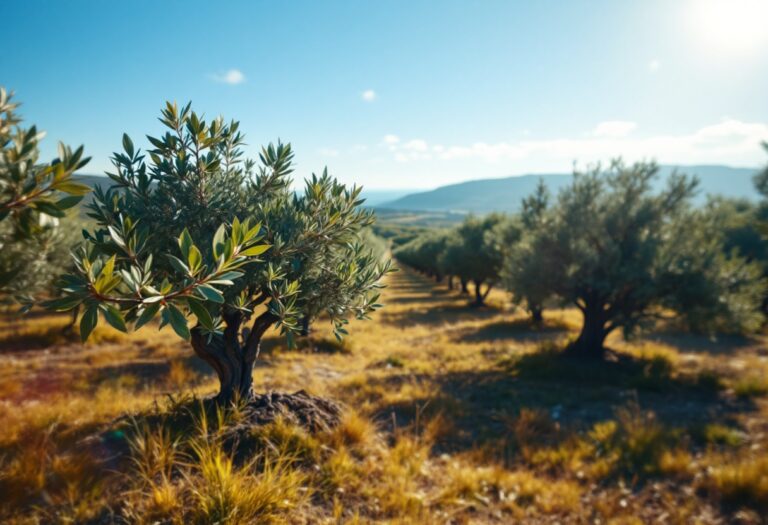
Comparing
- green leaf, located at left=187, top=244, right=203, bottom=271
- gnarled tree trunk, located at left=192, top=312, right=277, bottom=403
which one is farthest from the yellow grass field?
green leaf, located at left=187, top=244, right=203, bottom=271

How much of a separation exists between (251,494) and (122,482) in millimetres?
2106

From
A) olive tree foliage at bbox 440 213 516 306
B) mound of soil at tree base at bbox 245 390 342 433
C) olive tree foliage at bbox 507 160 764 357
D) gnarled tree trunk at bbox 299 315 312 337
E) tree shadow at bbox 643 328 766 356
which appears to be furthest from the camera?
olive tree foliage at bbox 440 213 516 306

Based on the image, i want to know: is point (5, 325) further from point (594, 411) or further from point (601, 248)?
point (601, 248)

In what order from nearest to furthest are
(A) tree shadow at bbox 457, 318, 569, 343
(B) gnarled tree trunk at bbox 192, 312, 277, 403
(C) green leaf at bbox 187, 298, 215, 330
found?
(C) green leaf at bbox 187, 298, 215, 330
(B) gnarled tree trunk at bbox 192, 312, 277, 403
(A) tree shadow at bbox 457, 318, 569, 343

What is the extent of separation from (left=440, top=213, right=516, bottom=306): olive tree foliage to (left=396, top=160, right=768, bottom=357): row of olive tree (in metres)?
14.4

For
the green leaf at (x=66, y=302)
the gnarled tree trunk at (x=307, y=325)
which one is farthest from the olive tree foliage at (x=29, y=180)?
the gnarled tree trunk at (x=307, y=325)

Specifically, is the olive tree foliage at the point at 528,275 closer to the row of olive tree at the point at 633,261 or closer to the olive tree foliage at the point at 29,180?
the row of olive tree at the point at 633,261

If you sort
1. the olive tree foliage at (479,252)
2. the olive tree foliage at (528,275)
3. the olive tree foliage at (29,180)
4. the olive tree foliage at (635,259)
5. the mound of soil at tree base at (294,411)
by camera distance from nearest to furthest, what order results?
the olive tree foliage at (29,180) < the mound of soil at tree base at (294,411) < the olive tree foliage at (635,259) < the olive tree foliage at (528,275) < the olive tree foliage at (479,252)

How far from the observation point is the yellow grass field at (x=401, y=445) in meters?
Result: 4.39

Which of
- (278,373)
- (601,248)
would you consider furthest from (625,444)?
(278,373)

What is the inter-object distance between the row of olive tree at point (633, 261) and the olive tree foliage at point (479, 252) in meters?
14.4

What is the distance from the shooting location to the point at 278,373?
11.4 metres

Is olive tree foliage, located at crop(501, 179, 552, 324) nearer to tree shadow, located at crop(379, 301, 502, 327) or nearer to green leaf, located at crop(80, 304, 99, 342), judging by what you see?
tree shadow, located at crop(379, 301, 502, 327)

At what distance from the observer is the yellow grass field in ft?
14.4
